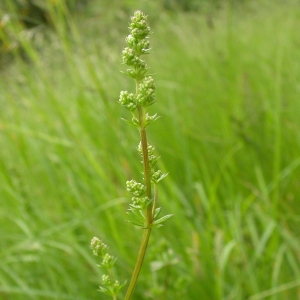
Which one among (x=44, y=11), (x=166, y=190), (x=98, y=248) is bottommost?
(x=166, y=190)

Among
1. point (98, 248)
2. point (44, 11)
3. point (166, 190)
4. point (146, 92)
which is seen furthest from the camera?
point (44, 11)

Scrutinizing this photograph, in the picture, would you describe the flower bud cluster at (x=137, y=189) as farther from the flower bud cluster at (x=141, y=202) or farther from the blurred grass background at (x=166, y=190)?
the blurred grass background at (x=166, y=190)

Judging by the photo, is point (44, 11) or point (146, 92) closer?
point (146, 92)

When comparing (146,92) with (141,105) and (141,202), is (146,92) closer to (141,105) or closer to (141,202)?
(141,105)

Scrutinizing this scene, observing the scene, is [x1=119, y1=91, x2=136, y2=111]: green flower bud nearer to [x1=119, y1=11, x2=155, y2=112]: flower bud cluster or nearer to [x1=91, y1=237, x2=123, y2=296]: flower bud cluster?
[x1=119, y1=11, x2=155, y2=112]: flower bud cluster

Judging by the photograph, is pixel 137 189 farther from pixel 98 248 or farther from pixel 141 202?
pixel 98 248

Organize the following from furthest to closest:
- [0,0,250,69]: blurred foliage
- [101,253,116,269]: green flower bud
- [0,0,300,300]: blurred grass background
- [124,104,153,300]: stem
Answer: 1. [0,0,250,69]: blurred foliage
2. [0,0,300,300]: blurred grass background
3. [101,253,116,269]: green flower bud
4. [124,104,153,300]: stem

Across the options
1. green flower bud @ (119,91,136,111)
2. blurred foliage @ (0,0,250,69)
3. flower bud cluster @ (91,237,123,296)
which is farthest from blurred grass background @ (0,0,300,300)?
green flower bud @ (119,91,136,111)

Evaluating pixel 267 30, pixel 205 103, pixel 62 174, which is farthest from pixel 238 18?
→ pixel 62 174

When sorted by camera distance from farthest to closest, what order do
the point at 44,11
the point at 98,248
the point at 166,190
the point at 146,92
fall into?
1. the point at 44,11
2. the point at 166,190
3. the point at 98,248
4. the point at 146,92

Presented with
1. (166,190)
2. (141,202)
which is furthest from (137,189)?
(166,190)

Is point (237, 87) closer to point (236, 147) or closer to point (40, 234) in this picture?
point (236, 147)

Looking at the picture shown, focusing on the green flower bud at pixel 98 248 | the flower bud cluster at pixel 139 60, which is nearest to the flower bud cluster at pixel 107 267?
the green flower bud at pixel 98 248

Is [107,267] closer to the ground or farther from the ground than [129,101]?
closer to the ground
